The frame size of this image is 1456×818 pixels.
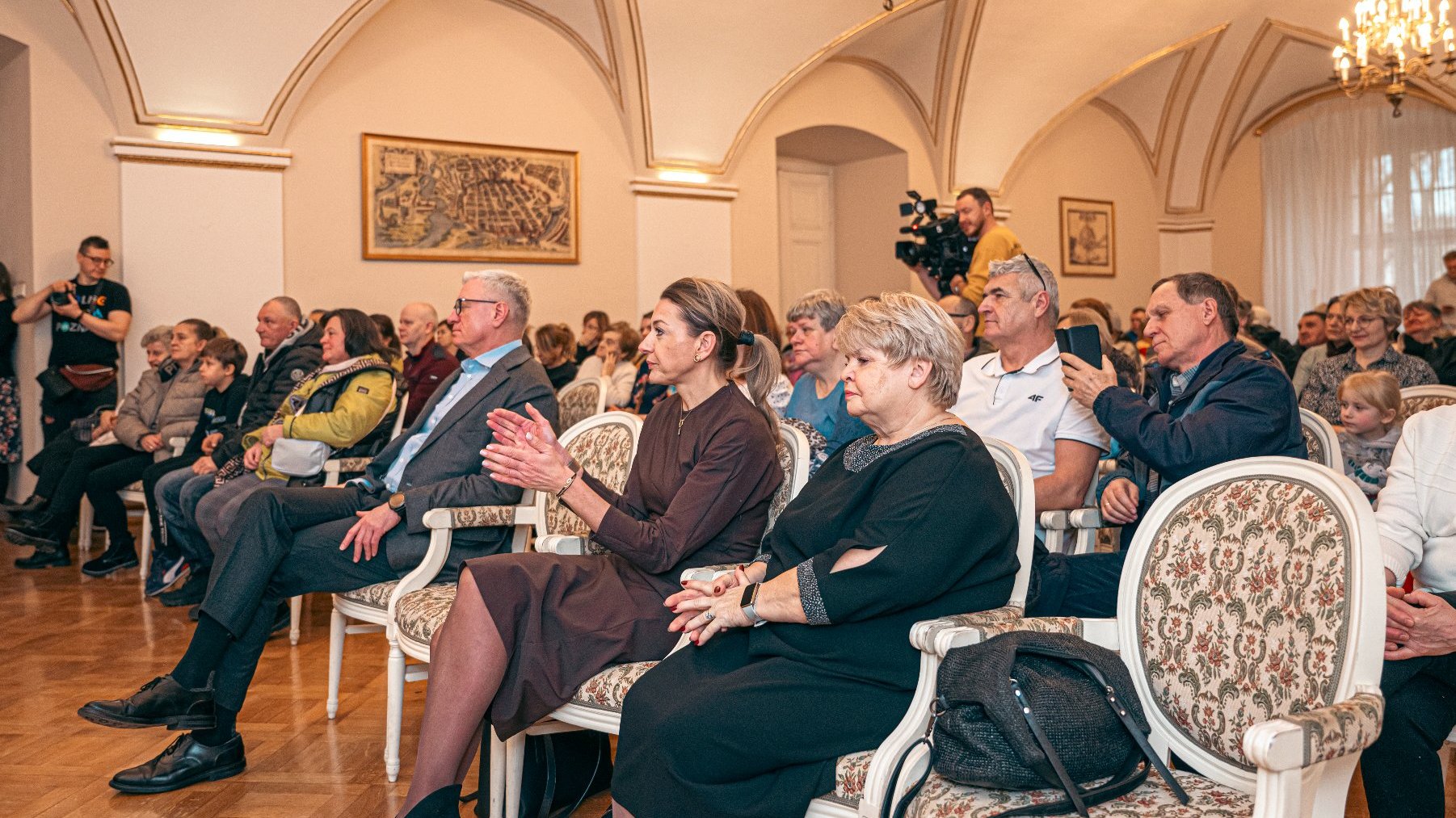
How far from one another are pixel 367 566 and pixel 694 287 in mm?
1248

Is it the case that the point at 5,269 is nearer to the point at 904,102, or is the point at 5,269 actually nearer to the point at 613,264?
the point at 613,264

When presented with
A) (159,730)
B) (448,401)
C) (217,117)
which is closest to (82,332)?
(217,117)

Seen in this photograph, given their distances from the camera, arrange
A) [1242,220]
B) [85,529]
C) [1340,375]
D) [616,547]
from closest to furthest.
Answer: [616,547] → [1340,375] → [85,529] → [1242,220]

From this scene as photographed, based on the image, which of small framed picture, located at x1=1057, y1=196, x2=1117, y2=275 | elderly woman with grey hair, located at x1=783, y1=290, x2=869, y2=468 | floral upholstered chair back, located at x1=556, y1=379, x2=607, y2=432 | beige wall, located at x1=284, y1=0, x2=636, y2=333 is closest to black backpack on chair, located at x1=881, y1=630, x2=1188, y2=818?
elderly woman with grey hair, located at x1=783, y1=290, x2=869, y2=468

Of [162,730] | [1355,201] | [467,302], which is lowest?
[162,730]

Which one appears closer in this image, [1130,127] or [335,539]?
[335,539]

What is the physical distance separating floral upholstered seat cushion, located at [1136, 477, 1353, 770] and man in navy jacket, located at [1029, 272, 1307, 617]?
0.47m

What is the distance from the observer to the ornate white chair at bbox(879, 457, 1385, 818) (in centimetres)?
158

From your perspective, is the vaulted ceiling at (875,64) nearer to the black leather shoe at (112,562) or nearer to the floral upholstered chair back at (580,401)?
the black leather shoe at (112,562)

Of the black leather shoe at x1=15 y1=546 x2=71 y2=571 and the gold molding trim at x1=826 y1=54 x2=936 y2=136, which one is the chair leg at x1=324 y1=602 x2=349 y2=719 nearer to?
the black leather shoe at x1=15 y1=546 x2=71 y2=571

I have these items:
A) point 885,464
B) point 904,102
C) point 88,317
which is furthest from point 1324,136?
point 885,464

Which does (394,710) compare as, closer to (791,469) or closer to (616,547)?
(616,547)

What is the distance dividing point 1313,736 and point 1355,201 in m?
12.4

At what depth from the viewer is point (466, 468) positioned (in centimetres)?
339
